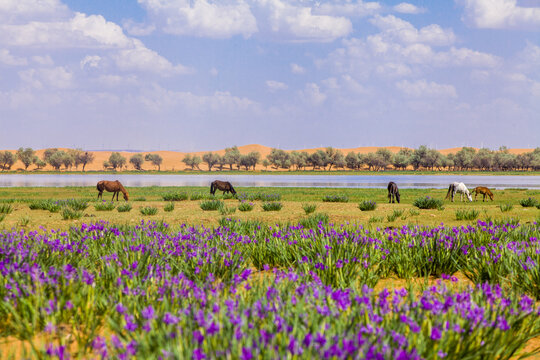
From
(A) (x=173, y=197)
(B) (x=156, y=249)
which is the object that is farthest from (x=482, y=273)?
(A) (x=173, y=197)

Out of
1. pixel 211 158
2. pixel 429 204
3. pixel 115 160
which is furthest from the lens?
pixel 211 158

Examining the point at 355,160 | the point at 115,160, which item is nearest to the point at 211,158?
the point at 115,160

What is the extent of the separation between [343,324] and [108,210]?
21.7m

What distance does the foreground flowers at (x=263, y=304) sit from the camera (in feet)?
10.1

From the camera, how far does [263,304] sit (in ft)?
12.4

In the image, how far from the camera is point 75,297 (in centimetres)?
435

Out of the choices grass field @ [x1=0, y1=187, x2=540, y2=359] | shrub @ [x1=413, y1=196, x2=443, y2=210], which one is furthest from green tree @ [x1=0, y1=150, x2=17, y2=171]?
grass field @ [x1=0, y1=187, x2=540, y2=359]

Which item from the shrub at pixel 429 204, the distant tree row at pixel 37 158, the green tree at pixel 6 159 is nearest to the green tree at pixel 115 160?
the distant tree row at pixel 37 158

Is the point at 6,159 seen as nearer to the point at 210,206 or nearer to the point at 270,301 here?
the point at 210,206

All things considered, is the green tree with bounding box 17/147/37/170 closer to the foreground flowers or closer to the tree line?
the tree line

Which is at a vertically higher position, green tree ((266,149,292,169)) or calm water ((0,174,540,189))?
green tree ((266,149,292,169))

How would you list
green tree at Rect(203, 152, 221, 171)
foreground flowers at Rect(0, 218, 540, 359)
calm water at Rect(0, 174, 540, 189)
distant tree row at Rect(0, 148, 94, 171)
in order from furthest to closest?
green tree at Rect(203, 152, 221, 171) < distant tree row at Rect(0, 148, 94, 171) < calm water at Rect(0, 174, 540, 189) < foreground flowers at Rect(0, 218, 540, 359)

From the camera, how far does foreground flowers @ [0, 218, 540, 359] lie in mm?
3080

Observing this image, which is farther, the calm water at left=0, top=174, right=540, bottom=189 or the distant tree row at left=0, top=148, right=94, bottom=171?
the distant tree row at left=0, top=148, right=94, bottom=171
